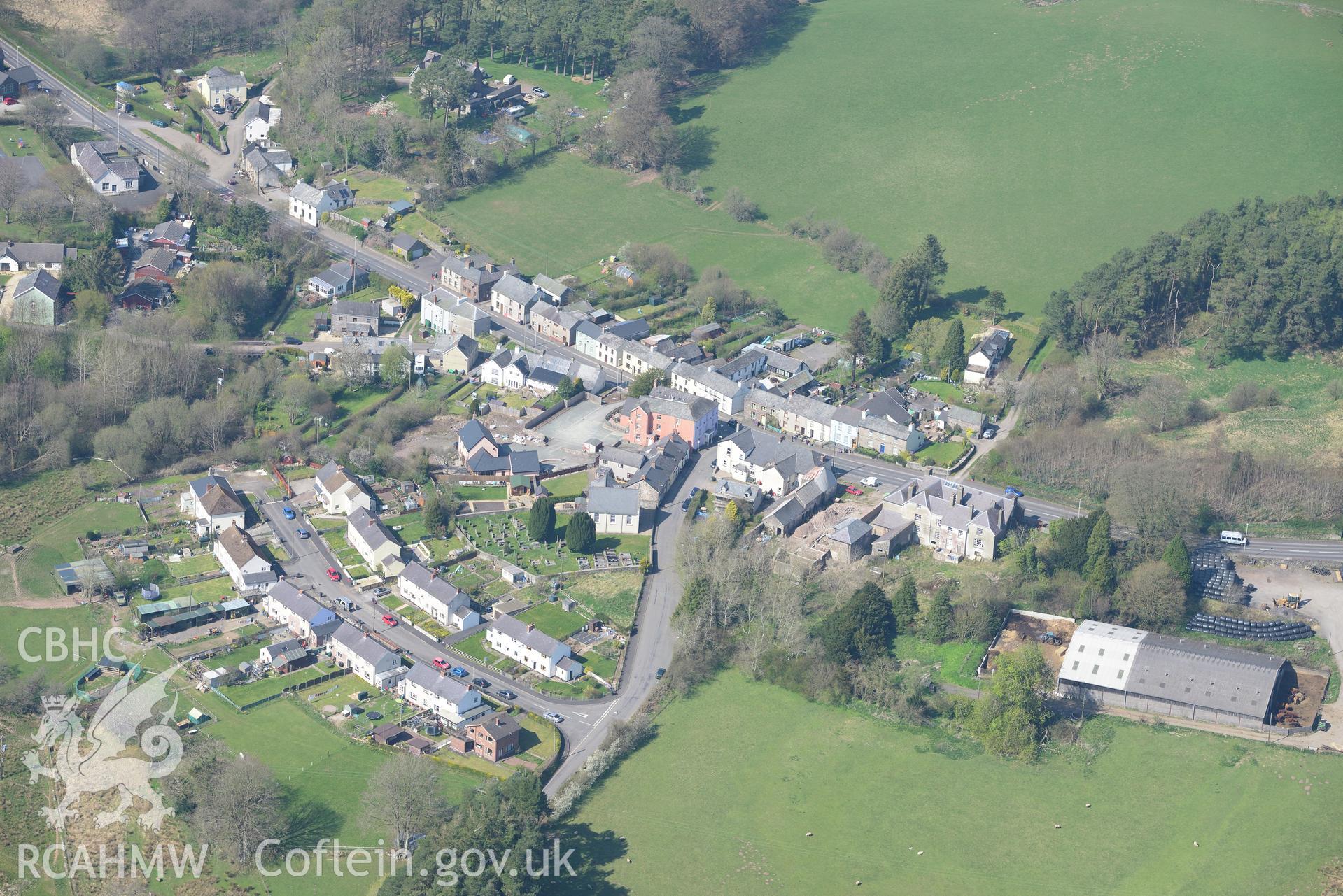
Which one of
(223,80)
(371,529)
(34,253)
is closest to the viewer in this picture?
(371,529)

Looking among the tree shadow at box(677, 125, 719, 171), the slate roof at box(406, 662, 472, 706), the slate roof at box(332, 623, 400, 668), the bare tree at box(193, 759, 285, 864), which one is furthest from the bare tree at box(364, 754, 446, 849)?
the tree shadow at box(677, 125, 719, 171)

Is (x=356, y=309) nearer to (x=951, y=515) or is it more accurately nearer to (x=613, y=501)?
(x=613, y=501)

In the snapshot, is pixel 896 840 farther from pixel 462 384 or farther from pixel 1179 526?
pixel 462 384

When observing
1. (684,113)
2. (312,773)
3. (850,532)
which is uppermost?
(684,113)

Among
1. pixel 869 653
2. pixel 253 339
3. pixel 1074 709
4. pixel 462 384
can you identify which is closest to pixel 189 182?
pixel 253 339

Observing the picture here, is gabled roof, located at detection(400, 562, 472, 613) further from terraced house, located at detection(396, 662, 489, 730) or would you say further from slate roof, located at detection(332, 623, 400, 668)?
terraced house, located at detection(396, 662, 489, 730)

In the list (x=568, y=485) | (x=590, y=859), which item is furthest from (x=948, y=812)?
(x=568, y=485)

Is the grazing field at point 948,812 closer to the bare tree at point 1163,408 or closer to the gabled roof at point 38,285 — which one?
the bare tree at point 1163,408
